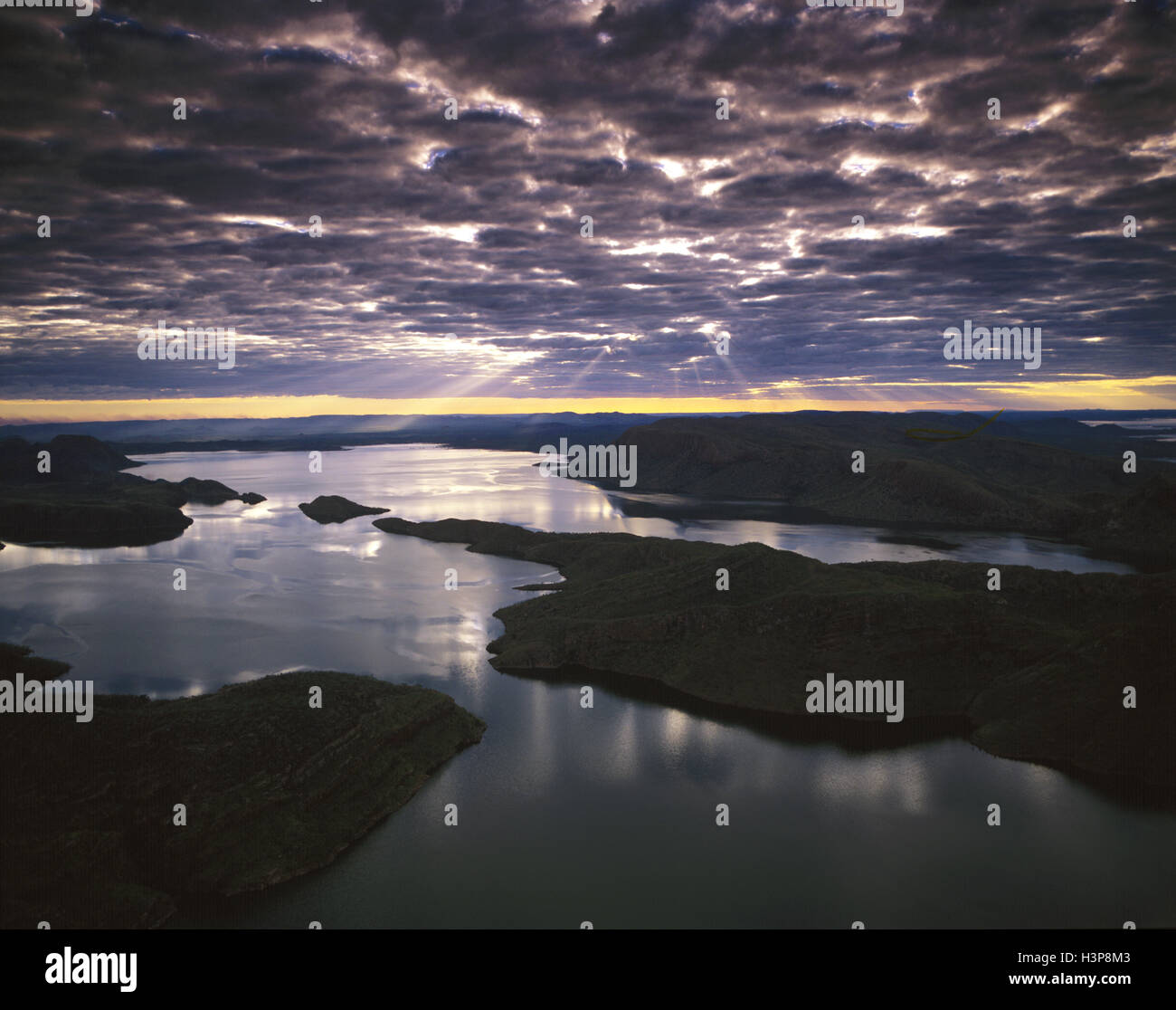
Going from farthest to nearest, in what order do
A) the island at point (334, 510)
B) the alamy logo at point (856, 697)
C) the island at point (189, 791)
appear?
1. the island at point (334, 510)
2. the alamy logo at point (856, 697)
3. the island at point (189, 791)

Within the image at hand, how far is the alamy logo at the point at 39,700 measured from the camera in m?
37.0

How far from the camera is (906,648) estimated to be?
52.8 metres

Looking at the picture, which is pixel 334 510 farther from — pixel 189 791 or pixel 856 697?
pixel 856 697

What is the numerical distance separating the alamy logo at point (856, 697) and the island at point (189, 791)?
2386 centimetres

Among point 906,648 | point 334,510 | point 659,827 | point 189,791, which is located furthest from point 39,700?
point 334,510

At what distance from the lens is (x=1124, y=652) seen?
44906 millimetres

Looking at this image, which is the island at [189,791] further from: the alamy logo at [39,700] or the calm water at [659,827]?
the calm water at [659,827]

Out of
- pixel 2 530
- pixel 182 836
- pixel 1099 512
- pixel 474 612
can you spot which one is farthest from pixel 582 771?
pixel 2 530

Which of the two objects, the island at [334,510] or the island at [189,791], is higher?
the island at [334,510]

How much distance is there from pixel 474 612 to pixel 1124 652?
2181 inches

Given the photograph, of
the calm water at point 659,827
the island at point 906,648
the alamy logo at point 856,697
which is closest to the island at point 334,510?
the calm water at point 659,827

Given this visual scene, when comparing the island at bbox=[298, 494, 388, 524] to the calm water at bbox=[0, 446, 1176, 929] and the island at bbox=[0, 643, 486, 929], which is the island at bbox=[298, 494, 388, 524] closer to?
the calm water at bbox=[0, 446, 1176, 929]

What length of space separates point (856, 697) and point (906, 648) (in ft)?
19.5
